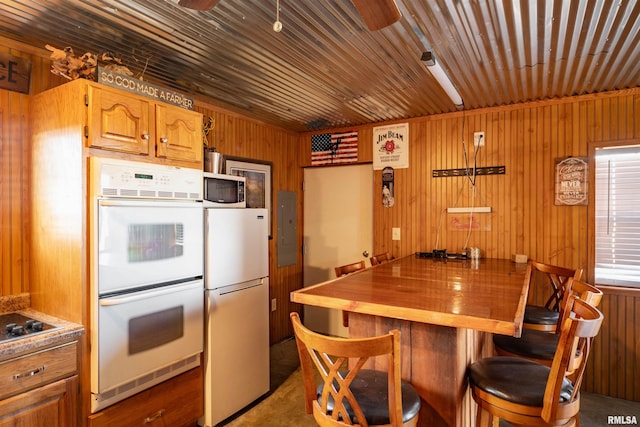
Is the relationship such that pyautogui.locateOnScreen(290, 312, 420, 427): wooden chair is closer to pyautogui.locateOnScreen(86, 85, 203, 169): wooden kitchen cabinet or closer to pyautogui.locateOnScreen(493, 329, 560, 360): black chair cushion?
pyautogui.locateOnScreen(493, 329, 560, 360): black chair cushion

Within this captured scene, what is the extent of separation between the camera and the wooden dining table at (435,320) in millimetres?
1437

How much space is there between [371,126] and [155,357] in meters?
3.14

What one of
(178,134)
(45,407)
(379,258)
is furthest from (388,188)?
(45,407)

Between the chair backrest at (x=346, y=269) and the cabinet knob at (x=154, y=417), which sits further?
the chair backrest at (x=346, y=269)

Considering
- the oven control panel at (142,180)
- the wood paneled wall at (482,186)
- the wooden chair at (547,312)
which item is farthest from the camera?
the wooden chair at (547,312)

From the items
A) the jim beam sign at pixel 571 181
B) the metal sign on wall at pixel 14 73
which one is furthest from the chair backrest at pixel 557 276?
the metal sign on wall at pixel 14 73

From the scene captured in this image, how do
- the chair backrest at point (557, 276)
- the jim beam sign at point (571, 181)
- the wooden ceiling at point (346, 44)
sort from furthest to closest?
the jim beam sign at point (571, 181) → the chair backrest at point (557, 276) → the wooden ceiling at point (346, 44)

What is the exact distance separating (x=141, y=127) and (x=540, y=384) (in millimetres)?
2507

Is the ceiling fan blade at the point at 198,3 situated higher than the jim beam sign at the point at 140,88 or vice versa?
the ceiling fan blade at the point at 198,3

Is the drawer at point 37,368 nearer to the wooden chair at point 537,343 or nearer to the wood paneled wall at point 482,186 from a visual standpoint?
the wood paneled wall at point 482,186

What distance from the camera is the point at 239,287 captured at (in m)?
2.69

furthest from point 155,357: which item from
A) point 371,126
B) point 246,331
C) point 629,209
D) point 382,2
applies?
point 629,209

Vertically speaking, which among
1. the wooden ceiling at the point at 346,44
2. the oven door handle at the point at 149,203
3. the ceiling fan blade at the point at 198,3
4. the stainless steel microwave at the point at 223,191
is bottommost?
the oven door handle at the point at 149,203

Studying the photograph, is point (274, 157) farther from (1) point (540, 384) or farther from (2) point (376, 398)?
(1) point (540, 384)
